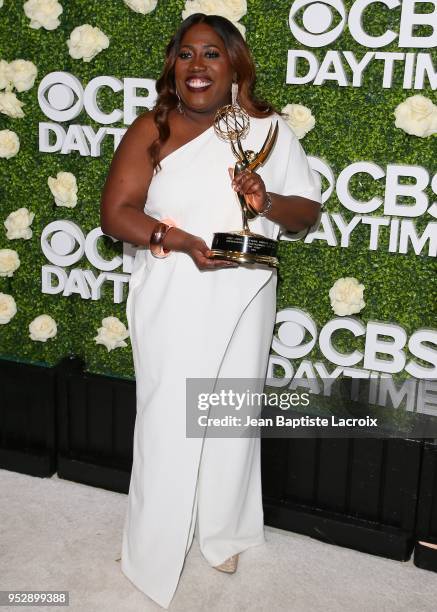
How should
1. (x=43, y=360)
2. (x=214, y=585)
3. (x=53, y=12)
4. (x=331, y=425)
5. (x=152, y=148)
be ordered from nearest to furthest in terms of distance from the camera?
(x=152, y=148), (x=214, y=585), (x=331, y=425), (x=53, y=12), (x=43, y=360)

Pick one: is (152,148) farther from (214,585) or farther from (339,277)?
(214,585)

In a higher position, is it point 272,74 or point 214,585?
point 272,74

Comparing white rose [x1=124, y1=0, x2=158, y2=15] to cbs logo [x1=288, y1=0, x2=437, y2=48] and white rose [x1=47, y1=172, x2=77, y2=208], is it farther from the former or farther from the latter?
white rose [x1=47, y1=172, x2=77, y2=208]

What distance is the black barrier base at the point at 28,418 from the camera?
132 inches

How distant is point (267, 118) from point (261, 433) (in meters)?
1.14

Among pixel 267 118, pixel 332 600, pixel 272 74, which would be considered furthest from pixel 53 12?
pixel 332 600

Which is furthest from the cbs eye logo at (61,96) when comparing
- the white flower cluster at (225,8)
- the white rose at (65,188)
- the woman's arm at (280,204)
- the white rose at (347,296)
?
the white rose at (347,296)

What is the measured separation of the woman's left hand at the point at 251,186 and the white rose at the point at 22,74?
1329 millimetres

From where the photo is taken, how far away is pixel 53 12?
315 cm

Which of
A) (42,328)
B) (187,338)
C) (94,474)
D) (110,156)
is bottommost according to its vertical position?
(94,474)

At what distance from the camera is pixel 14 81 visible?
3.28 metres

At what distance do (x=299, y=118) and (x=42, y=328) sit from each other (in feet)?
4.48

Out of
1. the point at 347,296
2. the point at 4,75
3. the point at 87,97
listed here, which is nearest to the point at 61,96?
the point at 87,97

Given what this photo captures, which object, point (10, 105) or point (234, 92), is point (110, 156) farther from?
point (234, 92)
